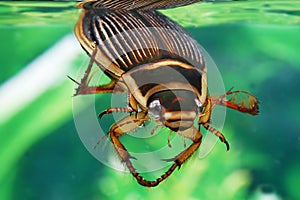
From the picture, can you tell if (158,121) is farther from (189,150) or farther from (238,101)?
(238,101)

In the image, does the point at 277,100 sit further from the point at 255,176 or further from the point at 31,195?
the point at 31,195

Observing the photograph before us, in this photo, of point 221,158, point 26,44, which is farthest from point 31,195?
point 221,158

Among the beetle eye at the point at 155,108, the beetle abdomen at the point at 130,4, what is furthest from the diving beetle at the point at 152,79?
the beetle abdomen at the point at 130,4

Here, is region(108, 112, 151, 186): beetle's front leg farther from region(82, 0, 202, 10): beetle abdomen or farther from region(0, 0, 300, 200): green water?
region(0, 0, 300, 200): green water

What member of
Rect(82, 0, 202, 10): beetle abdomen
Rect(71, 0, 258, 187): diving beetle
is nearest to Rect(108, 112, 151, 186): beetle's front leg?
Rect(71, 0, 258, 187): diving beetle

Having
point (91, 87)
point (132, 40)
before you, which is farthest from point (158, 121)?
point (132, 40)

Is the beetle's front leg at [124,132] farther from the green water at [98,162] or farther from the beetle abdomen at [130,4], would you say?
the green water at [98,162]
